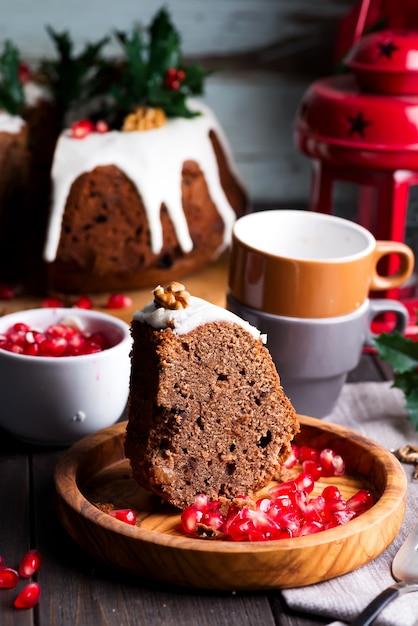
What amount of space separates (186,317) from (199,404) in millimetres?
127

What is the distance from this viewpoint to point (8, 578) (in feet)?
4.13

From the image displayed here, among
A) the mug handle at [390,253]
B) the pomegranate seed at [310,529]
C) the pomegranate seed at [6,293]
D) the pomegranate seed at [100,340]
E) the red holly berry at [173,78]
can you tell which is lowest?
the pomegranate seed at [6,293]

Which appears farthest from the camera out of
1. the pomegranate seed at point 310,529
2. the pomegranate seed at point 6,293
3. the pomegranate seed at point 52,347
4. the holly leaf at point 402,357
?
the pomegranate seed at point 6,293

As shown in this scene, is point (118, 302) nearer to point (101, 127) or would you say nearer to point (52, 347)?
point (101, 127)

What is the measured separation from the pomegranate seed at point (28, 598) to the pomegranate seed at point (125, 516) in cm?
16

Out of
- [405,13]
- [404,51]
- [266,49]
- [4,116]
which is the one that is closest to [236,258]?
[404,51]

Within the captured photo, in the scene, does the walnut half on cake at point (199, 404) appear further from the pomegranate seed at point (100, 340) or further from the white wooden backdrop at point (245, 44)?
the white wooden backdrop at point (245, 44)

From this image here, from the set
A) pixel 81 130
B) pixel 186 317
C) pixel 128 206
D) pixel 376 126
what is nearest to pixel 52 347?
pixel 186 317

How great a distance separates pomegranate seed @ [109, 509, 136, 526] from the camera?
4.37 feet

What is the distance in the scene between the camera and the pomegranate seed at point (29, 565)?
1280mm

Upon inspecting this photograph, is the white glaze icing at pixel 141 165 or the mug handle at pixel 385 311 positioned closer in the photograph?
the mug handle at pixel 385 311

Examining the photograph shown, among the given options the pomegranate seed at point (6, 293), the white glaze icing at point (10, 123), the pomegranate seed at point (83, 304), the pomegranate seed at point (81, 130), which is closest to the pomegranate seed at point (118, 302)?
the pomegranate seed at point (83, 304)

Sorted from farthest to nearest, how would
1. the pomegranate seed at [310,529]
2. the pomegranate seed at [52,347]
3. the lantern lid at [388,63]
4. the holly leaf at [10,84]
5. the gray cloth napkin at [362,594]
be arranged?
the holly leaf at [10,84] < the lantern lid at [388,63] < the pomegranate seed at [52,347] < the pomegranate seed at [310,529] < the gray cloth napkin at [362,594]

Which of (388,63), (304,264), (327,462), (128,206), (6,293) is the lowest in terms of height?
(6,293)
